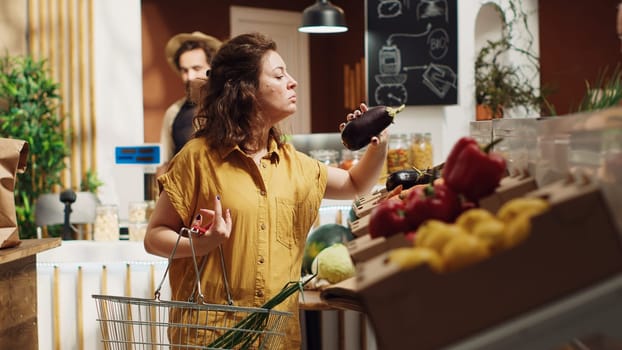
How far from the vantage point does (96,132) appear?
654cm

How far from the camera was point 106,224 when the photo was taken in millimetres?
4195

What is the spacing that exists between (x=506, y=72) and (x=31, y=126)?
380cm

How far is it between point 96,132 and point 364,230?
5.36 meters

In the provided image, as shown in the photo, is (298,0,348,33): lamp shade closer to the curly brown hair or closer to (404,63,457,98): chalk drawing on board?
(404,63,457,98): chalk drawing on board

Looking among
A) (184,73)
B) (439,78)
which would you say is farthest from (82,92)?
(439,78)

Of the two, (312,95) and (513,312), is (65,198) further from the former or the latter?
(312,95)

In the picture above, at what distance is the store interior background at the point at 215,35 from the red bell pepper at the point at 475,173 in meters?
4.78

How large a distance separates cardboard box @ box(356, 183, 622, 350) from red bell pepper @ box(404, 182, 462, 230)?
0.84ft

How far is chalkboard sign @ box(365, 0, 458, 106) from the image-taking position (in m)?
6.15

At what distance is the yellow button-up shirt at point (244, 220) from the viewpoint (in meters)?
2.35

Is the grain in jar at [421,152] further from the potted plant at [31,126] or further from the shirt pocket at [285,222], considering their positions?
the potted plant at [31,126]

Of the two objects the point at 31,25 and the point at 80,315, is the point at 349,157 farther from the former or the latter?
the point at 31,25

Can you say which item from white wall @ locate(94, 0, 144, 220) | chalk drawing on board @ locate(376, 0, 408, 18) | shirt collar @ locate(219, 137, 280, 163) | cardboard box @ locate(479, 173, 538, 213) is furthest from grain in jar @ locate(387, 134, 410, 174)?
cardboard box @ locate(479, 173, 538, 213)

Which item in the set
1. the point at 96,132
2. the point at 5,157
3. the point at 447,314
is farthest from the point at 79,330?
the point at 96,132
